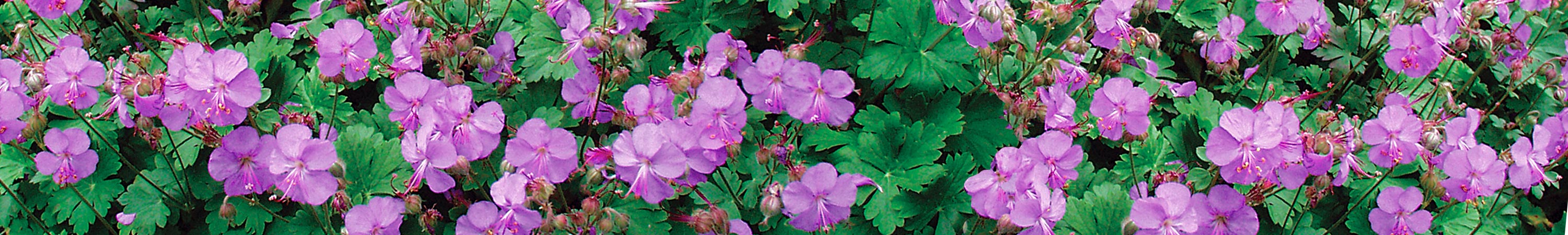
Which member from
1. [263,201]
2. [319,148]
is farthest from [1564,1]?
[263,201]

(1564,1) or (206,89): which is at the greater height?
(206,89)

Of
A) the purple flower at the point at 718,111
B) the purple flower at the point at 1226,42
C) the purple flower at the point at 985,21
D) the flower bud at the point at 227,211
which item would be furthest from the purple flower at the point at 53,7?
the purple flower at the point at 1226,42

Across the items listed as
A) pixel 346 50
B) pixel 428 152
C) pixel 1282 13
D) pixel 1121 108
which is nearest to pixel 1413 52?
pixel 1282 13

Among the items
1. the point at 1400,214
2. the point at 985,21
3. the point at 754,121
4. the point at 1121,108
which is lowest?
the point at 1400,214

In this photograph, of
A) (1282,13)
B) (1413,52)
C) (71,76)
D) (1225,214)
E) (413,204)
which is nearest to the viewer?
(413,204)

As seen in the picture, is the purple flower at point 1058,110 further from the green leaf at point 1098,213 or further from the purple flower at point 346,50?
the purple flower at point 346,50

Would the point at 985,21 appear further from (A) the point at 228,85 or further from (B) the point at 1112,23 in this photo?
(A) the point at 228,85

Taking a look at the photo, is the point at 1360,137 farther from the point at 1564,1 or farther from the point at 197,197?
the point at 197,197
